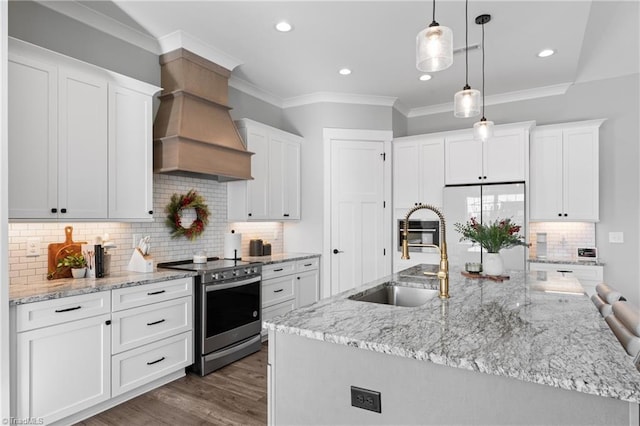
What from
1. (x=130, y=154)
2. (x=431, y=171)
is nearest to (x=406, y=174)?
(x=431, y=171)

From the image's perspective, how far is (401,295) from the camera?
249 cm

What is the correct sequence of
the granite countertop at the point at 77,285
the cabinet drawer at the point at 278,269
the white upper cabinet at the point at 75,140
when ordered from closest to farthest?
1. the granite countertop at the point at 77,285
2. the white upper cabinet at the point at 75,140
3. the cabinet drawer at the point at 278,269

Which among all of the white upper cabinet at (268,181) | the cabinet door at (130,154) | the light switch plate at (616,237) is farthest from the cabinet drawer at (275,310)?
the light switch plate at (616,237)

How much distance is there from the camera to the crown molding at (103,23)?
2.87 meters

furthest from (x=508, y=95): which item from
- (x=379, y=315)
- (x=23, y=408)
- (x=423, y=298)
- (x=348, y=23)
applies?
(x=23, y=408)

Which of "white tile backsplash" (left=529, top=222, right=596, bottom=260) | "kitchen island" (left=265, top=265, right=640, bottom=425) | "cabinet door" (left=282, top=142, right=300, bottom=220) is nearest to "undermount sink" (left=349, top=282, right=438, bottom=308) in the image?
"kitchen island" (left=265, top=265, right=640, bottom=425)

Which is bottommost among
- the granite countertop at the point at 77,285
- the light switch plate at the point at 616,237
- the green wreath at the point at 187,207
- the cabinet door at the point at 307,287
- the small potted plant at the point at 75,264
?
the cabinet door at the point at 307,287

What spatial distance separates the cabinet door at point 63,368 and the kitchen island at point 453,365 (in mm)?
1552

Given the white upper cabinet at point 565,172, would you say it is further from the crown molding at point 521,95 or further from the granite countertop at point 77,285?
the granite countertop at point 77,285

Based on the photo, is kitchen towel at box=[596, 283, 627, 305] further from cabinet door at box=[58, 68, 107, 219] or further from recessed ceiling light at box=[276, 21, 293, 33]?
cabinet door at box=[58, 68, 107, 219]

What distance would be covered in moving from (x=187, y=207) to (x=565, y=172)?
13.7 feet

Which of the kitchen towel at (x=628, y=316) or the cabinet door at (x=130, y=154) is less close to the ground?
the cabinet door at (x=130, y=154)

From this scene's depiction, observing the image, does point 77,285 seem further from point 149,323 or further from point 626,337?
point 626,337

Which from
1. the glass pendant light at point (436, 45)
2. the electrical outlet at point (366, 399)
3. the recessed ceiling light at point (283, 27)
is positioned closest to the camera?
the electrical outlet at point (366, 399)
